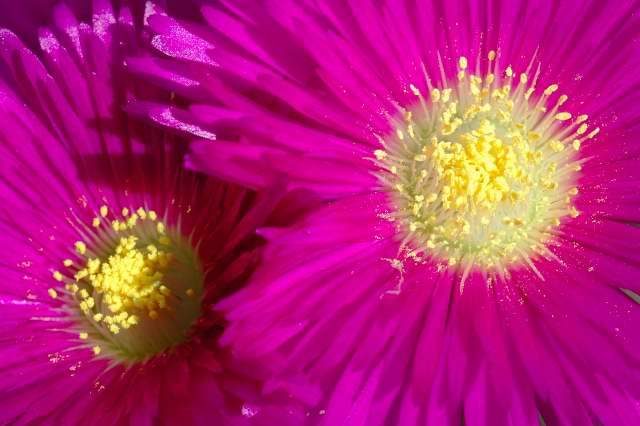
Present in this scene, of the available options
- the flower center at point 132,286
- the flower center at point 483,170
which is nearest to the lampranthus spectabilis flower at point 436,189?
the flower center at point 483,170

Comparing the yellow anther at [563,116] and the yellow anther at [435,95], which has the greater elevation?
the yellow anther at [435,95]

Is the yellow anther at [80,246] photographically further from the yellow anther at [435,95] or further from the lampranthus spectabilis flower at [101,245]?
the yellow anther at [435,95]

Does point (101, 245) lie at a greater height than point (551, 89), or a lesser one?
lesser

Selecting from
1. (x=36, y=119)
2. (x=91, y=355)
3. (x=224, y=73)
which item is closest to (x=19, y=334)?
(x=91, y=355)

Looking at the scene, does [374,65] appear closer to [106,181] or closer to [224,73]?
[224,73]

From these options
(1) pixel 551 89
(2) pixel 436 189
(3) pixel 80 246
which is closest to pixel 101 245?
(3) pixel 80 246

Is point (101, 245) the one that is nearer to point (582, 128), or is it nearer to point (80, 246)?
point (80, 246)

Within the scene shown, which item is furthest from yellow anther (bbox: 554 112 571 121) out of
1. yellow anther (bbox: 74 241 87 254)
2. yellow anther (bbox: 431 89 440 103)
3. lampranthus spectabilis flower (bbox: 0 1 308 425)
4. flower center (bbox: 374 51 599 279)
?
yellow anther (bbox: 74 241 87 254)
